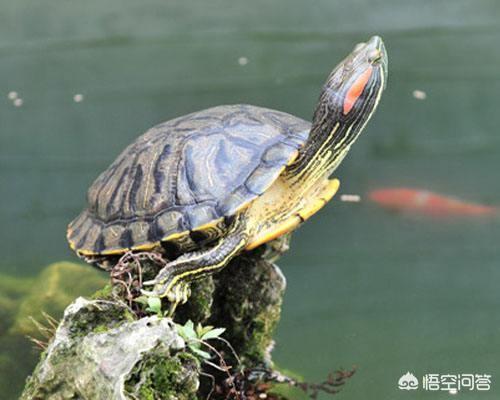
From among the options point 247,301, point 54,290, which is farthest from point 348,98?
point 54,290

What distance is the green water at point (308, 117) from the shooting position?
2.93 m

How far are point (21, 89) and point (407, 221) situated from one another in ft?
9.17

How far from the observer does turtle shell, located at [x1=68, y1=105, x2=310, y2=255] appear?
A: 219cm

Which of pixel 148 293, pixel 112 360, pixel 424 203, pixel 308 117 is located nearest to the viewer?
pixel 112 360

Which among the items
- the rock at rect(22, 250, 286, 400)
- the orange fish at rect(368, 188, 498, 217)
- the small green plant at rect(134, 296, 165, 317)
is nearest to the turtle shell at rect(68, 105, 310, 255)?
the rock at rect(22, 250, 286, 400)

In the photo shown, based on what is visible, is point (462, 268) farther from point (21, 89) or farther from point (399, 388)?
point (21, 89)

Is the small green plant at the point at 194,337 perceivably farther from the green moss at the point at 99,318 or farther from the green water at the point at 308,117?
the green water at the point at 308,117

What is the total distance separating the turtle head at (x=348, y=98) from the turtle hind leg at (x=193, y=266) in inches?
16.3

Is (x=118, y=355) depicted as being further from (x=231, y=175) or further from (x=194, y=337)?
(x=231, y=175)

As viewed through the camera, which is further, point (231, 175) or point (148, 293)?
point (231, 175)

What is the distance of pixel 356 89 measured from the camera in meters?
A: 2.24

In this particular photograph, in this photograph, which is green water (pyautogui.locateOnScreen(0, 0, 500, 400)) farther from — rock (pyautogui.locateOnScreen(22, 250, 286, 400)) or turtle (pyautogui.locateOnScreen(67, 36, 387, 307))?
rock (pyautogui.locateOnScreen(22, 250, 286, 400))

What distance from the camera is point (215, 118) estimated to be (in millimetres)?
2385

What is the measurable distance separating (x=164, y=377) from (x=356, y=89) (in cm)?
120
